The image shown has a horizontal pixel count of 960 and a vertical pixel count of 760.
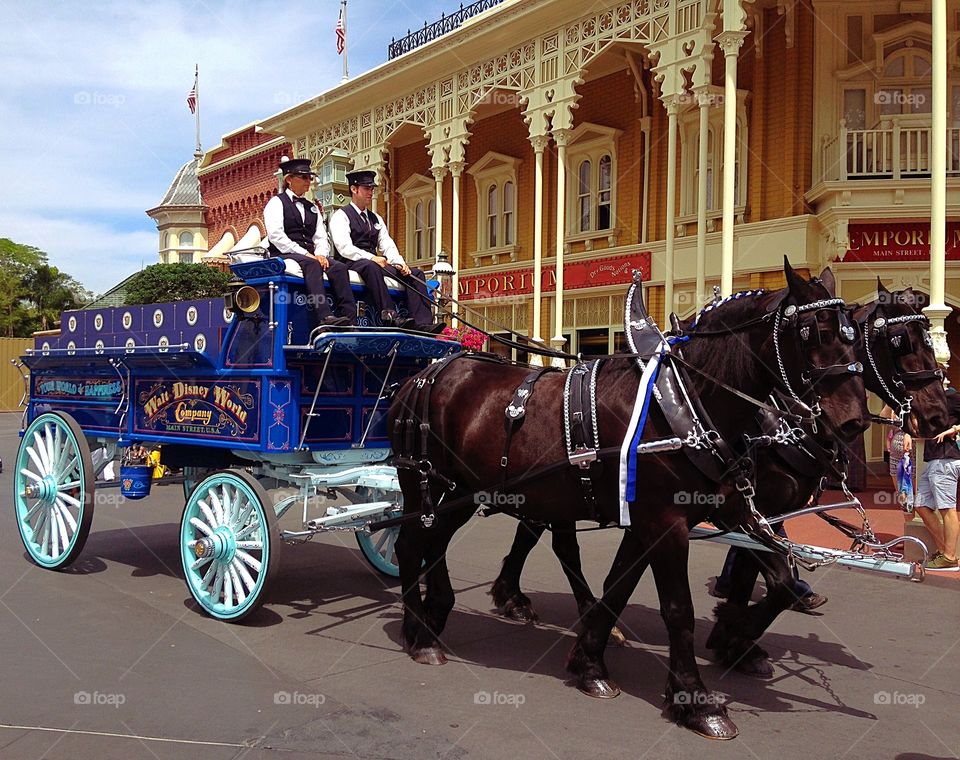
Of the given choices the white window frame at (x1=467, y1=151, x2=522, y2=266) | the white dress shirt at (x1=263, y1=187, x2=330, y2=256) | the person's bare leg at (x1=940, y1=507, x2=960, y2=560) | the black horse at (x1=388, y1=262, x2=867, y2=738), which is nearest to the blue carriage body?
the white dress shirt at (x1=263, y1=187, x2=330, y2=256)

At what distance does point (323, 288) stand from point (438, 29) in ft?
57.9

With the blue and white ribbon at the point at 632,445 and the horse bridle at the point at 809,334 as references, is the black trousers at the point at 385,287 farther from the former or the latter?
the horse bridle at the point at 809,334

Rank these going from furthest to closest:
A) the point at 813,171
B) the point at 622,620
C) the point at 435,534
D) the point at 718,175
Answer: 1. the point at 718,175
2. the point at 813,171
3. the point at 622,620
4. the point at 435,534

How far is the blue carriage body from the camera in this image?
599cm

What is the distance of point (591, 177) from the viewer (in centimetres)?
1955

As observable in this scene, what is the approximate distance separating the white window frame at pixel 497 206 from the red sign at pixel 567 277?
0.53m

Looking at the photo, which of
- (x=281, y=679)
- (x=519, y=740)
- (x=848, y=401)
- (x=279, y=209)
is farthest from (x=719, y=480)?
(x=279, y=209)

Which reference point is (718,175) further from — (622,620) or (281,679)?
(281,679)

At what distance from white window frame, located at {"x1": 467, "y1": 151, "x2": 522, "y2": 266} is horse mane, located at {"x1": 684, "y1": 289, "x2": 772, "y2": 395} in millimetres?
16637

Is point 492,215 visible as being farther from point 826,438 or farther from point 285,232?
point 826,438

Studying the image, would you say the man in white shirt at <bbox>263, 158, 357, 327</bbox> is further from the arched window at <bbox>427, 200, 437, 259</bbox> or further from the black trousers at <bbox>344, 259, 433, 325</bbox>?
the arched window at <bbox>427, 200, 437, 259</bbox>

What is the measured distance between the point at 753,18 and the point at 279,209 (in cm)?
1193

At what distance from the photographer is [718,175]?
54.5ft

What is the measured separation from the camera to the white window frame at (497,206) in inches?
838
